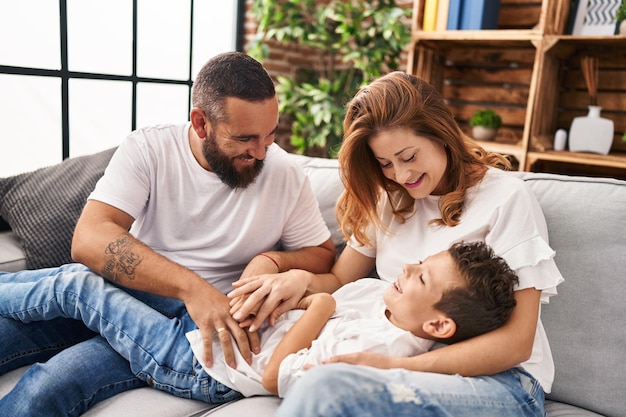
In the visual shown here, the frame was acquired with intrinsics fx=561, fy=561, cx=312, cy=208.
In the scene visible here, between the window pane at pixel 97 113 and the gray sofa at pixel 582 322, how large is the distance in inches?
68.2

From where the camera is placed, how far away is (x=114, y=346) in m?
1.37

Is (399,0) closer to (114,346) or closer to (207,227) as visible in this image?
(207,227)

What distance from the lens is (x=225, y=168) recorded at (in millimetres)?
1632

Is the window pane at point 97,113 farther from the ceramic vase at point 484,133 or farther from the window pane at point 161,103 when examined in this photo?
the ceramic vase at point 484,133

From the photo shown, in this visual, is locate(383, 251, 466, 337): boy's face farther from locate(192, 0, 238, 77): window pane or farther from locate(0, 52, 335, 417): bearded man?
locate(192, 0, 238, 77): window pane

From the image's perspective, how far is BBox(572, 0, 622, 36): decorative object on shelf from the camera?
2.73 m

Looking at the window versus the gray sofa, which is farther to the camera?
the window

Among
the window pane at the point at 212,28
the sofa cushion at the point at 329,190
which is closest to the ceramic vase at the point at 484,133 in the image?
the sofa cushion at the point at 329,190

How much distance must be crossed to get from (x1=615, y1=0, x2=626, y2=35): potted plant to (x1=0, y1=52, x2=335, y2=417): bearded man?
1846mm

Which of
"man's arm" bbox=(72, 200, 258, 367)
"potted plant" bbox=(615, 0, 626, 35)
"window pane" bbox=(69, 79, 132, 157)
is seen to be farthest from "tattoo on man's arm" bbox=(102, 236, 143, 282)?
"potted plant" bbox=(615, 0, 626, 35)

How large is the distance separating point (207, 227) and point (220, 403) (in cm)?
53

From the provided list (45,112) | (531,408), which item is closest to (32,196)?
(45,112)

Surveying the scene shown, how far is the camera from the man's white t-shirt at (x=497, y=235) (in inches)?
47.5

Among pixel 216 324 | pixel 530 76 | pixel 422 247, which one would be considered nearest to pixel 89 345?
pixel 216 324
